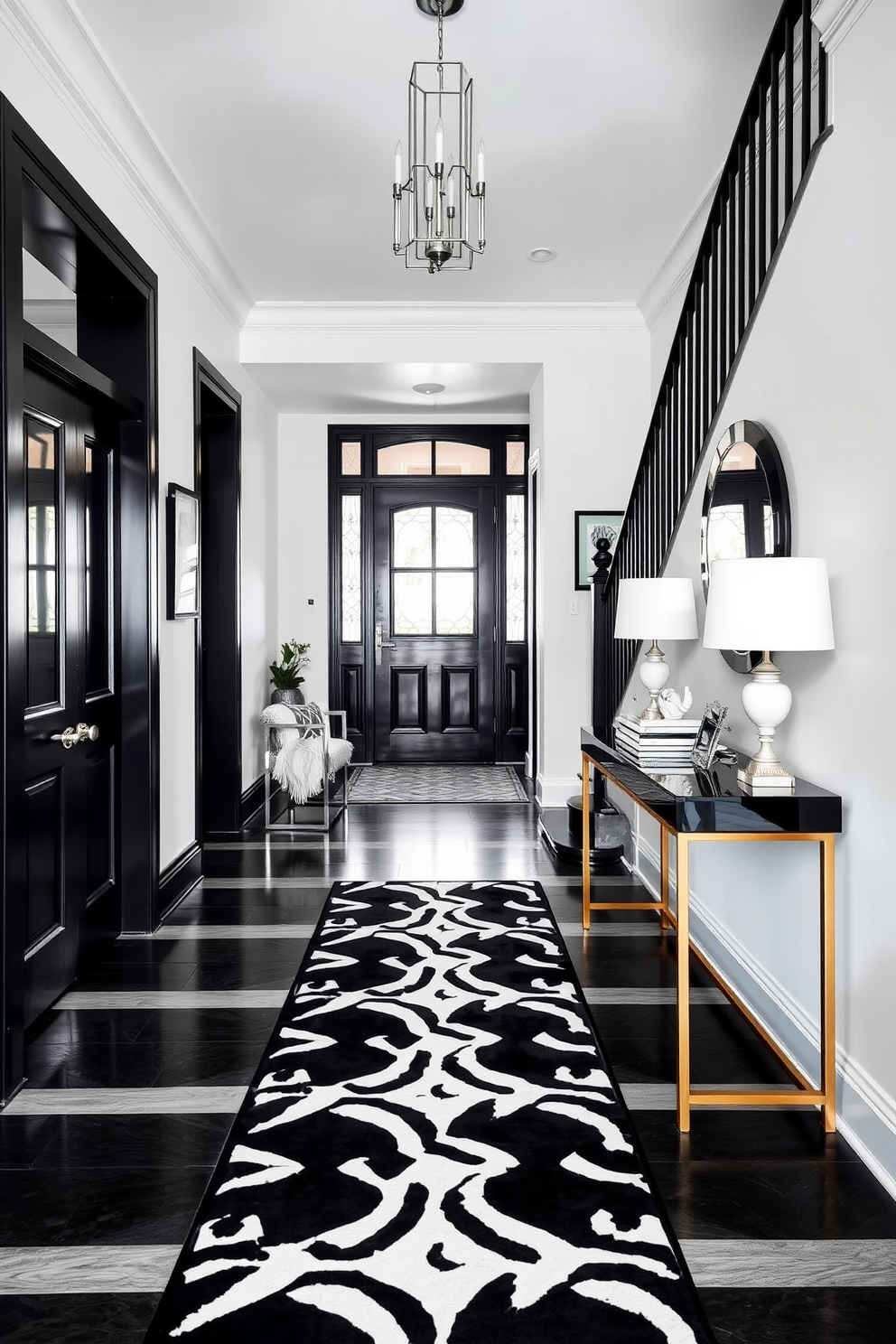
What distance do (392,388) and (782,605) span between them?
4.95 metres

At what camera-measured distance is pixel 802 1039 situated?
2.52 meters

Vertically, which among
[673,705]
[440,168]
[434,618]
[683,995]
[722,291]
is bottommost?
[683,995]

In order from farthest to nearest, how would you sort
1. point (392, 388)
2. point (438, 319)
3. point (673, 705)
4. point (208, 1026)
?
point (392, 388) → point (438, 319) → point (673, 705) → point (208, 1026)

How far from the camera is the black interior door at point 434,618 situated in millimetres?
7762

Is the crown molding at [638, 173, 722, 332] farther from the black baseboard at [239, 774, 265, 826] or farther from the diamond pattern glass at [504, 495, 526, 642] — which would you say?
the black baseboard at [239, 774, 265, 826]

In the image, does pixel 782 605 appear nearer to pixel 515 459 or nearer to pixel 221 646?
pixel 221 646

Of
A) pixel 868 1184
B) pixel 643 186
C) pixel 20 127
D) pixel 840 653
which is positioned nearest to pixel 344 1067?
pixel 868 1184

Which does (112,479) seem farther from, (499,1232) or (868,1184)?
(868,1184)

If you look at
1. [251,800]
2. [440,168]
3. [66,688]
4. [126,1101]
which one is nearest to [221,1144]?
[126,1101]

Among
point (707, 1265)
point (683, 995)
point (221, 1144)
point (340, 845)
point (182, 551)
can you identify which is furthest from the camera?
point (340, 845)

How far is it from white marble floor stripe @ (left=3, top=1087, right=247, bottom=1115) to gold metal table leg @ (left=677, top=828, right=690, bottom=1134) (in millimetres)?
1077

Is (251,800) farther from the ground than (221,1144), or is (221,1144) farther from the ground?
(251,800)

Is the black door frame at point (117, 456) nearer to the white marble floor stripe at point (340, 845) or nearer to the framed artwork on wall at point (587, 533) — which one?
the white marble floor stripe at point (340, 845)

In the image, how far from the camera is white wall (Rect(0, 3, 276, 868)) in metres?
2.78
